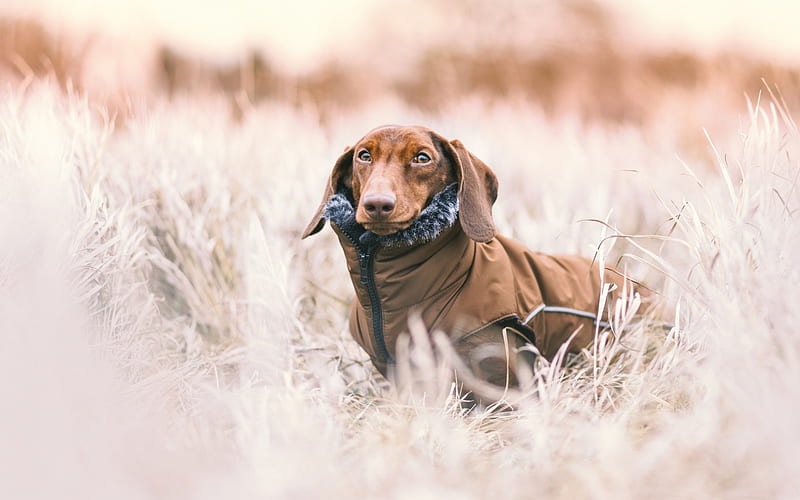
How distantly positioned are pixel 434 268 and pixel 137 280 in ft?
4.34

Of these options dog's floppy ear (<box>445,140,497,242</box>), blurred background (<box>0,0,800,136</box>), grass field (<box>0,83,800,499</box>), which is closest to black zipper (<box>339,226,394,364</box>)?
grass field (<box>0,83,800,499</box>)

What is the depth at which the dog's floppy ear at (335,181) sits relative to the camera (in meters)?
2.85

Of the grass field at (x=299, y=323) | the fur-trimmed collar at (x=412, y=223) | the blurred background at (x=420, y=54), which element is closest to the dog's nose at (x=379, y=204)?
the fur-trimmed collar at (x=412, y=223)

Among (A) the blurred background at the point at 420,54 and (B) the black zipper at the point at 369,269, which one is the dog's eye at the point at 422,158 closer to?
(B) the black zipper at the point at 369,269

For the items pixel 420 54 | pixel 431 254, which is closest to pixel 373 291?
pixel 431 254

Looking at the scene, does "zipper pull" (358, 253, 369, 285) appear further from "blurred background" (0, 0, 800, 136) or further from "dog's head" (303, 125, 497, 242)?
"blurred background" (0, 0, 800, 136)

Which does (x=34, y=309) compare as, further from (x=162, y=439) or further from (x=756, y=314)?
(x=756, y=314)

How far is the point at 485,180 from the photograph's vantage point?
9.42 feet

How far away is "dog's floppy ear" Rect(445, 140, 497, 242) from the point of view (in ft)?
8.62

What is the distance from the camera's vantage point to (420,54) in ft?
40.8

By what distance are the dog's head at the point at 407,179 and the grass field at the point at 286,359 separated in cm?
46

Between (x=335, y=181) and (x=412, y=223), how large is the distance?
41 cm

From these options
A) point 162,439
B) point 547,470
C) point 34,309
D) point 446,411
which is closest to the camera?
point 547,470

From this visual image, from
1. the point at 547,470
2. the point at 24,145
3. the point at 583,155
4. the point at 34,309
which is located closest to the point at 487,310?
the point at 547,470
